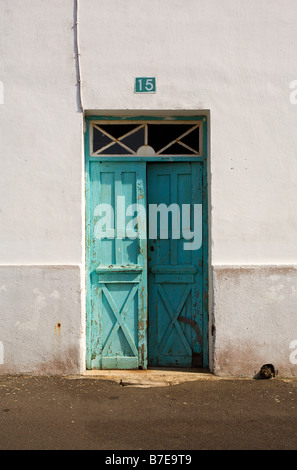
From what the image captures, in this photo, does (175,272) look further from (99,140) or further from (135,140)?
(99,140)

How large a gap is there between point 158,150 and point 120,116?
57 centimetres

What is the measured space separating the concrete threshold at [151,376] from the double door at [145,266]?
10 centimetres

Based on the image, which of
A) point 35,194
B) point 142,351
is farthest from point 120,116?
point 142,351

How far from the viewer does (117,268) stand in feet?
17.4

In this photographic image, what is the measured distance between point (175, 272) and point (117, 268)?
66cm

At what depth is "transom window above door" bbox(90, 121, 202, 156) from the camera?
17.6 ft

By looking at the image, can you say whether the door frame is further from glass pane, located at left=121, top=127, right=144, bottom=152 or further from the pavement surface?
the pavement surface

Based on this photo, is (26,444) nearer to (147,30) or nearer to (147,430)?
(147,430)

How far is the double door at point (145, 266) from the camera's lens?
5320mm

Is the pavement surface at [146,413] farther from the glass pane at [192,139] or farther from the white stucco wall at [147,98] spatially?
the glass pane at [192,139]

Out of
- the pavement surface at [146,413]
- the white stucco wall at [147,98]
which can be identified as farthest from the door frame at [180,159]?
the pavement surface at [146,413]

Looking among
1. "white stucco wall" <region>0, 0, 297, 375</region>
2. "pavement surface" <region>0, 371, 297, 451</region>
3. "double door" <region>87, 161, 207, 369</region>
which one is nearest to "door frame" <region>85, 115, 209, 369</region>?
"double door" <region>87, 161, 207, 369</region>

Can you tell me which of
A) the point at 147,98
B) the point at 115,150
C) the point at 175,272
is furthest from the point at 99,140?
the point at 175,272

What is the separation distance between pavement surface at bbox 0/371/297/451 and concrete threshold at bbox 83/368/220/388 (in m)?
0.02
